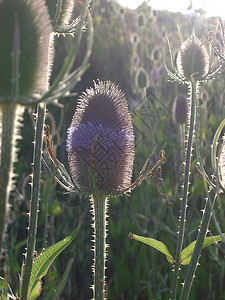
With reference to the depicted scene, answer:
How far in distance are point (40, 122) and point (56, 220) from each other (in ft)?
7.09

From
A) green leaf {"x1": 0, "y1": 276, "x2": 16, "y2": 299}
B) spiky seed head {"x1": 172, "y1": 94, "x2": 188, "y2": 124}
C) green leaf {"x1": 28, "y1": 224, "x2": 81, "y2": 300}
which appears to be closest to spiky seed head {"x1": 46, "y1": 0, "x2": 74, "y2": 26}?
green leaf {"x1": 28, "y1": 224, "x2": 81, "y2": 300}

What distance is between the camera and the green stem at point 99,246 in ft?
4.29

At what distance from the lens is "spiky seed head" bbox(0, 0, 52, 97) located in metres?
0.91

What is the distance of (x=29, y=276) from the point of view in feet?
4.06

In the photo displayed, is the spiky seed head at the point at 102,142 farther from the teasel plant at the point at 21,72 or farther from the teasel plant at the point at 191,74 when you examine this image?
the teasel plant at the point at 21,72

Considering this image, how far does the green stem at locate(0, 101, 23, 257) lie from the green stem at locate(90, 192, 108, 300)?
0.54 meters

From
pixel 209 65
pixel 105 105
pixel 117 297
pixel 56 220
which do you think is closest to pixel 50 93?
pixel 105 105

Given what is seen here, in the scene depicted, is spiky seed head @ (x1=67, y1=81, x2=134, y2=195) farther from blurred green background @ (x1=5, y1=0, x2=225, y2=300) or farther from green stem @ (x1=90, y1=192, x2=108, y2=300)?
blurred green background @ (x1=5, y1=0, x2=225, y2=300)

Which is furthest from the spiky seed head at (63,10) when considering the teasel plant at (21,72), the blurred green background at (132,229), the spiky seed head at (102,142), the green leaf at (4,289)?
the green leaf at (4,289)

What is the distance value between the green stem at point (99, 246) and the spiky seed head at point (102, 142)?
1.9 inches

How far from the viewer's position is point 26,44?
0.97 meters

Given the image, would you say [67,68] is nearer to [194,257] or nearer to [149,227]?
[194,257]

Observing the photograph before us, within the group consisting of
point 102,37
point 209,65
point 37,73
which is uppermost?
point 102,37

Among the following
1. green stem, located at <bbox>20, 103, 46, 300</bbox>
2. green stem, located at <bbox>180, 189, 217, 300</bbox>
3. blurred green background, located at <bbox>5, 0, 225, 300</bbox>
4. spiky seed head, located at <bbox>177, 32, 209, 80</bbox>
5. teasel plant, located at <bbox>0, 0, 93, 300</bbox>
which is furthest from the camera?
blurred green background, located at <bbox>5, 0, 225, 300</bbox>
